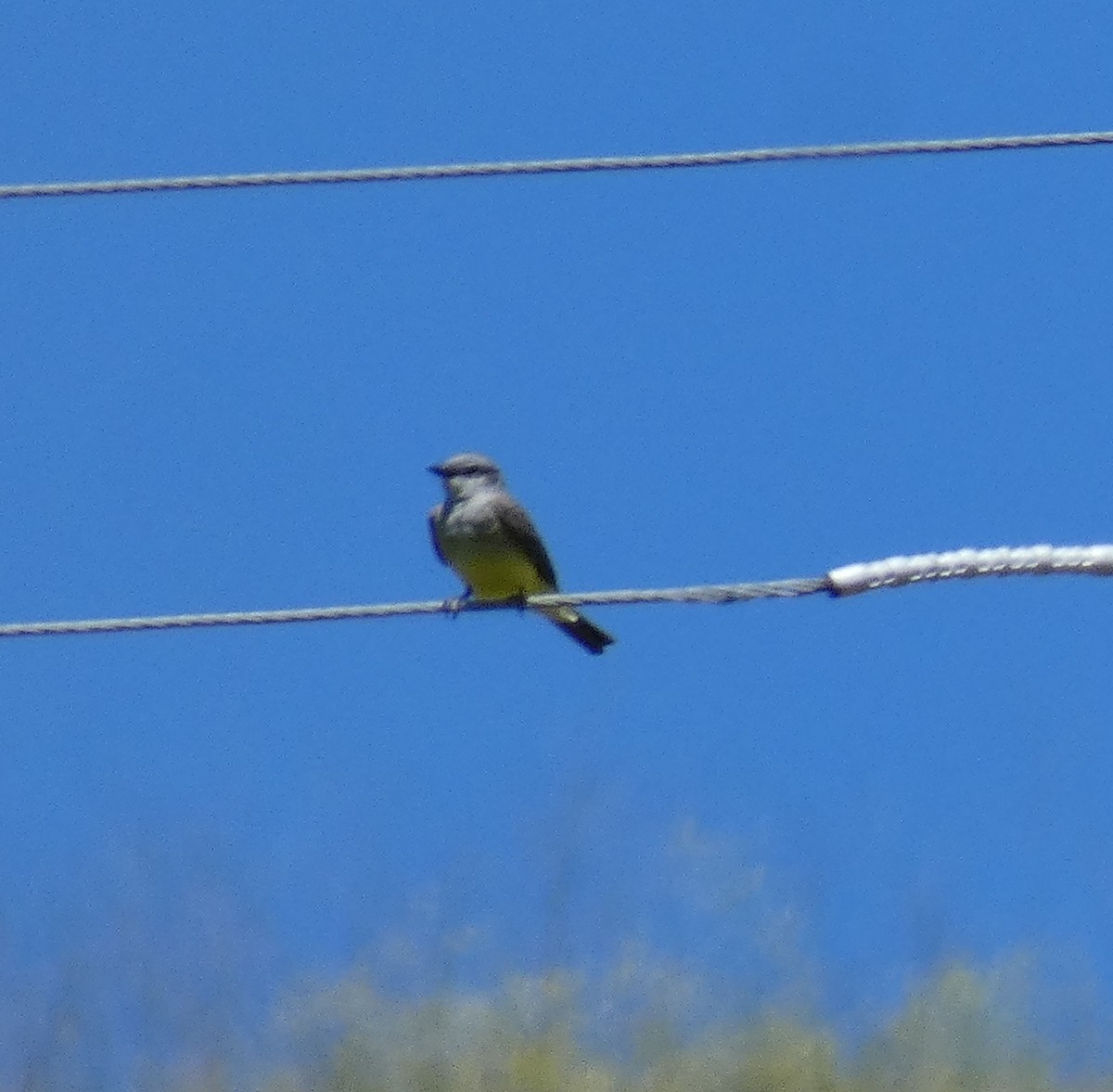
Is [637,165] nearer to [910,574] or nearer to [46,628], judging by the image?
[910,574]

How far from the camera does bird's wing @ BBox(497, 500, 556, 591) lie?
9734 mm

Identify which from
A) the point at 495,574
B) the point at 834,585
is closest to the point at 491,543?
the point at 495,574

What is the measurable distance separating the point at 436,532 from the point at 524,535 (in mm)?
378

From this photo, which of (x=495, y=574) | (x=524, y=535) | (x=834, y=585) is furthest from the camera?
(x=524, y=535)

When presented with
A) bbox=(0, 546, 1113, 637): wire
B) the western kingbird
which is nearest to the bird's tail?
the western kingbird

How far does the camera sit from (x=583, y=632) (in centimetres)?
1000

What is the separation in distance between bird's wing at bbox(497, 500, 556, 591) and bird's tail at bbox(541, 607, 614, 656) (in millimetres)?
148

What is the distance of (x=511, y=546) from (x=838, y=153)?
328cm

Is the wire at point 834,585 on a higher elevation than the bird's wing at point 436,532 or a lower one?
lower

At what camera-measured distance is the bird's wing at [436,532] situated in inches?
392

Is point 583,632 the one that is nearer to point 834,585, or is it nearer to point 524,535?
point 524,535

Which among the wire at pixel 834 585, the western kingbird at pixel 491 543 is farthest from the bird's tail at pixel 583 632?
the wire at pixel 834 585

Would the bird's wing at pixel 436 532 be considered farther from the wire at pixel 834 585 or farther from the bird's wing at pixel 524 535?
the wire at pixel 834 585

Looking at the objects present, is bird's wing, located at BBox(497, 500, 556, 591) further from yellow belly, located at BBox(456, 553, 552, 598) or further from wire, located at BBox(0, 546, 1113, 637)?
wire, located at BBox(0, 546, 1113, 637)
